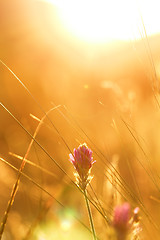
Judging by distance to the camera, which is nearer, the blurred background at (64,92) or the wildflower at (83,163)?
the wildflower at (83,163)

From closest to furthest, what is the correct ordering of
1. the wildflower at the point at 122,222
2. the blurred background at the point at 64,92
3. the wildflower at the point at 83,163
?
1. the wildflower at the point at 122,222
2. the wildflower at the point at 83,163
3. the blurred background at the point at 64,92

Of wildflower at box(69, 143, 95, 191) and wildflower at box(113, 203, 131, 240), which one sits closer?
wildflower at box(113, 203, 131, 240)

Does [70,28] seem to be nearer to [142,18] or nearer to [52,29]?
[52,29]

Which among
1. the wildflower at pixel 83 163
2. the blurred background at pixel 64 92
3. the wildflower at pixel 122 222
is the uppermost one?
the blurred background at pixel 64 92

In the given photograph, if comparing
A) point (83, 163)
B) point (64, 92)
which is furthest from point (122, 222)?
point (64, 92)

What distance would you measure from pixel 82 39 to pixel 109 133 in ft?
14.0

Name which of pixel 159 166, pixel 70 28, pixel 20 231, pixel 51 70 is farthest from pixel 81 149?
pixel 70 28

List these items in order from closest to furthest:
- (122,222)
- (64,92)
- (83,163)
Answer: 1. (122,222)
2. (83,163)
3. (64,92)

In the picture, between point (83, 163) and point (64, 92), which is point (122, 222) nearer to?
point (83, 163)

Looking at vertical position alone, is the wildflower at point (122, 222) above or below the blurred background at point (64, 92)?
below

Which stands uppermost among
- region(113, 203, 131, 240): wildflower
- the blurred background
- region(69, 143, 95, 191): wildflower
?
the blurred background

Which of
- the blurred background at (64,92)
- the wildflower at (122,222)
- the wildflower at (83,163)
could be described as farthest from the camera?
the blurred background at (64,92)

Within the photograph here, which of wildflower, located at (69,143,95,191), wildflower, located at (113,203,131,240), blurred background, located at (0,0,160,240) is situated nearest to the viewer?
wildflower, located at (113,203,131,240)

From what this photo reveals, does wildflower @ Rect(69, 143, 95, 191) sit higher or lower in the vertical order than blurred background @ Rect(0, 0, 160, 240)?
lower
